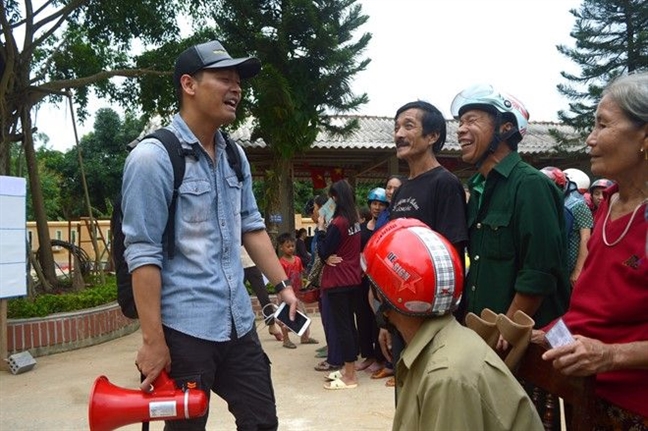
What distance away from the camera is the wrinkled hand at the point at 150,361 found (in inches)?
86.7

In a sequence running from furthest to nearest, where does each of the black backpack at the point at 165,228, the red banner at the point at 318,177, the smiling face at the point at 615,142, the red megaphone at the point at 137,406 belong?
the red banner at the point at 318,177, the black backpack at the point at 165,228, the red megaphone at the point at 137,406, the smiling face at the point at 615,142

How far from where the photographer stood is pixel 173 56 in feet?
28.7

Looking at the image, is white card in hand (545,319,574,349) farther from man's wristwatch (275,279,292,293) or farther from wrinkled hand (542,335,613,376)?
man's wristwatch (275,279,292,293)

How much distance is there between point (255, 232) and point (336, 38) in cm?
872

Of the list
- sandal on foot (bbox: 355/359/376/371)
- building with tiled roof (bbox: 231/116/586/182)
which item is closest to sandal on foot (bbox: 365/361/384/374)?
sandal on foot (bbox: 355/359/376/371)

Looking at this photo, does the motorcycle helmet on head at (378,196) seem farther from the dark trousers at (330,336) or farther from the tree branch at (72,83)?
the tree branch at (72,83)

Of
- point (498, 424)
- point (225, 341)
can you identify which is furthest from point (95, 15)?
point (498, 424)

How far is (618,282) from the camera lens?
182 centimetres

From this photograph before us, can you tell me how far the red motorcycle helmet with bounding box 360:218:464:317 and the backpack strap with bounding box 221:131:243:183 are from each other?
1098 mm

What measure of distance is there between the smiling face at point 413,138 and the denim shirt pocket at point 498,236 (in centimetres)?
74

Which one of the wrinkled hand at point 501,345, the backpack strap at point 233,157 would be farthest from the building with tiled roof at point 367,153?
the wrinkled hand at point 501,345

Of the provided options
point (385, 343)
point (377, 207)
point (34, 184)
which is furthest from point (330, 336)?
point (34, 184)

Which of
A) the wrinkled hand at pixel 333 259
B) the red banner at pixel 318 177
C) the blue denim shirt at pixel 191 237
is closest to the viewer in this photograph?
the blue denim shirt at pixel 191 237

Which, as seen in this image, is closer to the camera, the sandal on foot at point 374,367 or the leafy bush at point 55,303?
the sandal on foot at point 374,367
